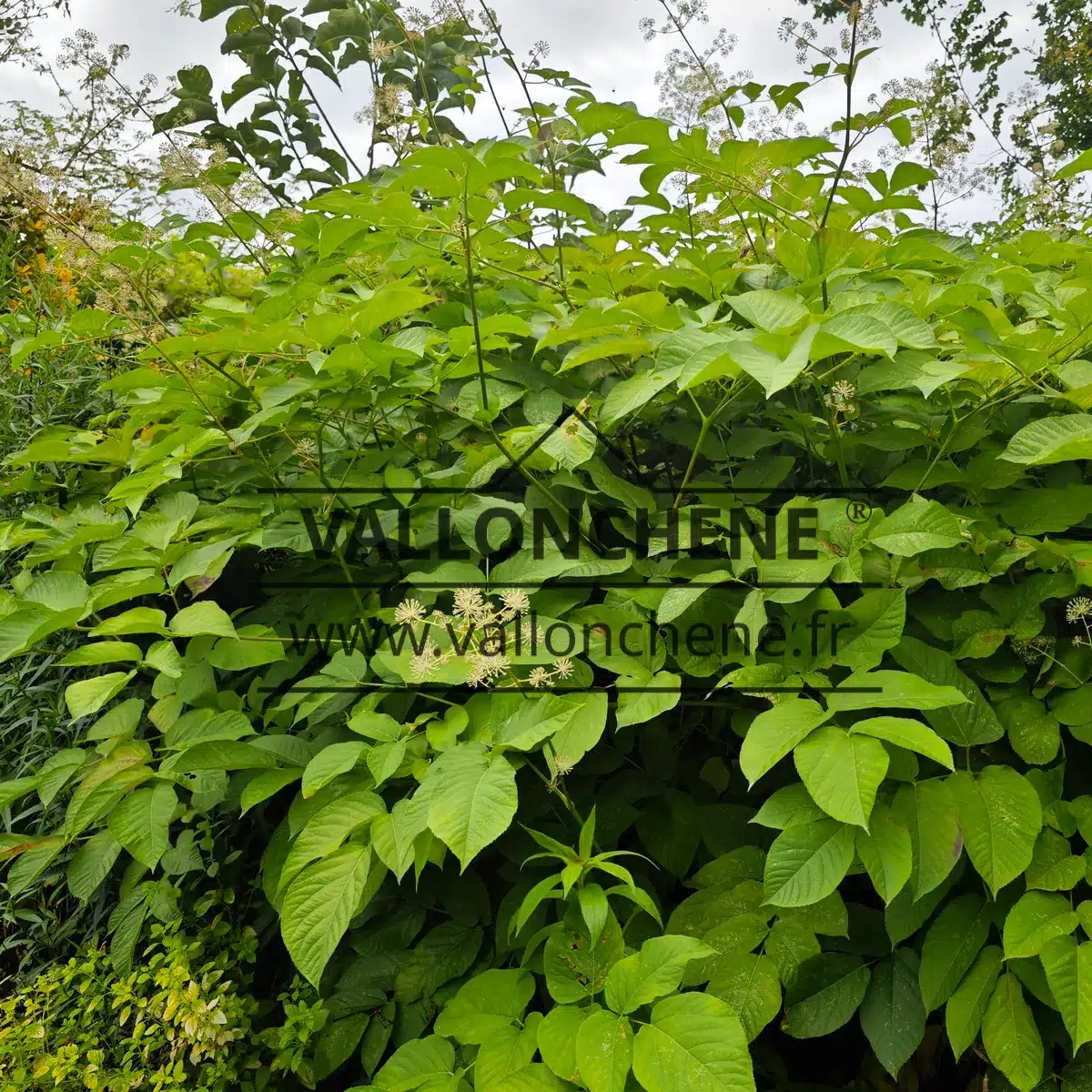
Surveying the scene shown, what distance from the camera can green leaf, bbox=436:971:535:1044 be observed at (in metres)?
1.17

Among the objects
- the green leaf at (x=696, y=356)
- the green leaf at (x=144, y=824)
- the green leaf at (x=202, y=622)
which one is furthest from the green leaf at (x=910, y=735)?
the green leaf at (x=144, y=824)

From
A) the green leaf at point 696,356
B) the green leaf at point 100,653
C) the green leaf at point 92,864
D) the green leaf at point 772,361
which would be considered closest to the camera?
the green leaf at point 772,361

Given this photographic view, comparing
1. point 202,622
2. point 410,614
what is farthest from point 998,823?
point 202,622

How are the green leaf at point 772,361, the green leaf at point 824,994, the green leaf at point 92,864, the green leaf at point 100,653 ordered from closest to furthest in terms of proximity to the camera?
the green leaf at point 772,361 → the green leaf at point 824,994 → the green leaf at point 100,653 → the green leaf at point 92,864

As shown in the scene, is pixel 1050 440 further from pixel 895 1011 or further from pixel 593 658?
pixel 895 1011

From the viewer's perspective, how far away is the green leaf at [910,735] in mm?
901

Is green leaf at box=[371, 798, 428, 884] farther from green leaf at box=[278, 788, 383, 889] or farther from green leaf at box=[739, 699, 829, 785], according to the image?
green leaf at box=[739, 699, 829, 785]

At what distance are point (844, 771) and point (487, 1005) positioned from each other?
2.26ft

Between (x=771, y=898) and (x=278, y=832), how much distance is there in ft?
2.99

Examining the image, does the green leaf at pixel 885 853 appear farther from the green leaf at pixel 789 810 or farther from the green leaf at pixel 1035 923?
the green leaf at pixel 1035 923

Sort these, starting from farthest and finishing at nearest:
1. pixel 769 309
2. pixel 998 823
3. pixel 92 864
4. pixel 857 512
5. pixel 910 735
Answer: pixel 92 864, pixel 857 512, pixel 769 309, pixel 998 823, pixel 910 735

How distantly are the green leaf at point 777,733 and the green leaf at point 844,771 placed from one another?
0.02 m

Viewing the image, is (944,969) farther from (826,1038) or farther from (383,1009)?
(383,1009)

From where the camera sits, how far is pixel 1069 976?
1.00 metres
